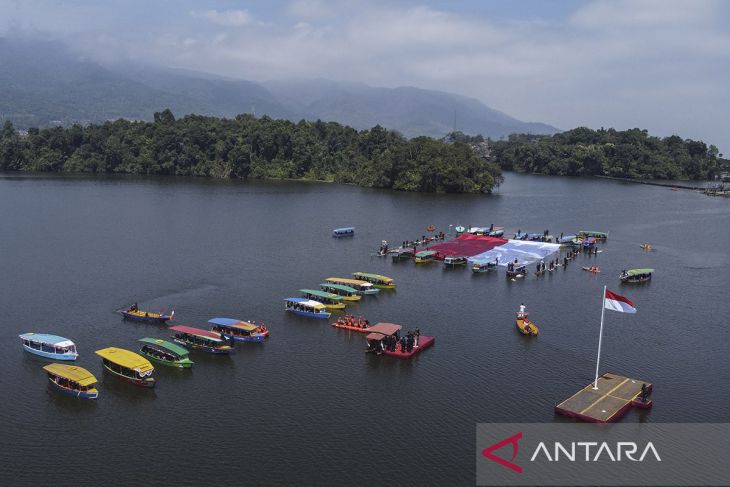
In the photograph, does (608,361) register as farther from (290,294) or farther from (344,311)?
(290,294)

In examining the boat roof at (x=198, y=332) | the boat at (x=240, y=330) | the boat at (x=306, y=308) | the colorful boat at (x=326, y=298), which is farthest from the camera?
the colorful boat at (x=326, y=298)

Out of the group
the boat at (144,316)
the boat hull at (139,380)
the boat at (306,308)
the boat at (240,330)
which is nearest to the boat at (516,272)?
the boat at (306,308)

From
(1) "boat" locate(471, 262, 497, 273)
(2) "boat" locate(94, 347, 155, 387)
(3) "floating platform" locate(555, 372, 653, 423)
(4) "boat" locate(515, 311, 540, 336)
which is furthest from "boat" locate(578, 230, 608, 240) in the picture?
(2) "boat" locate(94, 347, 155, 387)

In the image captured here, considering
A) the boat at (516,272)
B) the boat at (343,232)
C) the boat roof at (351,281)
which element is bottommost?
the boat roof at (351,281)

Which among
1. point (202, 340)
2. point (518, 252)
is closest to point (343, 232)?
point (518, 252)

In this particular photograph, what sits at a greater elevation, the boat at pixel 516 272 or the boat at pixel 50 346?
the boat at pixel 516 272

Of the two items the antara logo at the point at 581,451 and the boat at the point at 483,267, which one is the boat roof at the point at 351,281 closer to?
the boat at the point at 483,267

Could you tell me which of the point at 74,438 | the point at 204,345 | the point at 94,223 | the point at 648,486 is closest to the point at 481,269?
the point at 204,345

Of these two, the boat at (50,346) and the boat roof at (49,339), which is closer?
the boat at (50,346)
